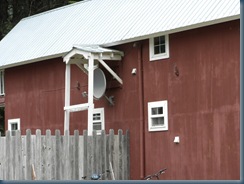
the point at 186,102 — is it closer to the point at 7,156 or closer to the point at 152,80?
the point at 152,80

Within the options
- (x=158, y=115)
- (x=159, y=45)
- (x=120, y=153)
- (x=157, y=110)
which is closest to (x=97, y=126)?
(x=120, y=153)

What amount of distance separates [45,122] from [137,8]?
5.56 meters

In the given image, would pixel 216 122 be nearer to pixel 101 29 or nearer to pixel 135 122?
pixel 135 122

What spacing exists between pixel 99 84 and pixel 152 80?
177cm

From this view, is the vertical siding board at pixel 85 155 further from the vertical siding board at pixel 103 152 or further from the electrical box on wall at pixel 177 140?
the electrical box on wall at pixel 177 140

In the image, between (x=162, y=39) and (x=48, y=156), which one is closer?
(x=48, y=156)

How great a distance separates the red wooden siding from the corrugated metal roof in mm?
474

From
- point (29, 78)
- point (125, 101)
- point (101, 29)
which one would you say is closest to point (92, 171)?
point (125, 101)

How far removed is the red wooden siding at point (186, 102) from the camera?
643 inches

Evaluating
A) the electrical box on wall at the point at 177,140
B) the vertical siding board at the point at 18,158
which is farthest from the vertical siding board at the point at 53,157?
the electrical box on wall at the point at 177,140

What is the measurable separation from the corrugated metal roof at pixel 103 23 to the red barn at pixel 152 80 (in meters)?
0.05

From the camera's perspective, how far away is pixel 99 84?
1980 cm

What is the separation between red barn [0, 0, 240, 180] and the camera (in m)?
16.5

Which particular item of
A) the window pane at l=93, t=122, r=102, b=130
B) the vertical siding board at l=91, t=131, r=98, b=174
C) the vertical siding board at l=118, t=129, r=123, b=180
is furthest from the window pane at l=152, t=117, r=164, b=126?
the window pane at l=93, t=122, r=102, b=130
